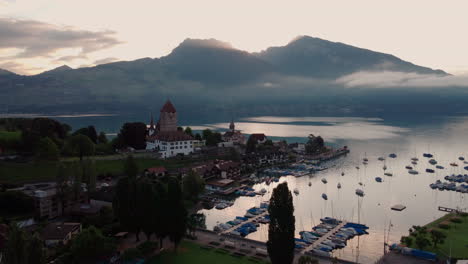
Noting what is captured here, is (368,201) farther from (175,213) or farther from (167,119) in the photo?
(167,119)

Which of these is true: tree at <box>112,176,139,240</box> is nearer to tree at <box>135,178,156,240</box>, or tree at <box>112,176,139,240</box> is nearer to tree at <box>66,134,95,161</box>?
tree at <box>135,178,156,240</box>

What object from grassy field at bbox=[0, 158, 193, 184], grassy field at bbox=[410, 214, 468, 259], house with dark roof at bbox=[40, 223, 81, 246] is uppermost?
grassy field at bbox=[0, 158, 193, 184]

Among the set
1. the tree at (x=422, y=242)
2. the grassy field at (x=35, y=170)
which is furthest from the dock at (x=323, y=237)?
the grassy field at (x=35, y=170)

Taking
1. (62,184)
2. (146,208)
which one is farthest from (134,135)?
(146,208)

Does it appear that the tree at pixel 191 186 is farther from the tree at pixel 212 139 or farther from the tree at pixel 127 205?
the tree at pixel 212 139

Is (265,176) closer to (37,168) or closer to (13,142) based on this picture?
(37,168)

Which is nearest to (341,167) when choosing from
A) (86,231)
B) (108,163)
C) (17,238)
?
(108,163)

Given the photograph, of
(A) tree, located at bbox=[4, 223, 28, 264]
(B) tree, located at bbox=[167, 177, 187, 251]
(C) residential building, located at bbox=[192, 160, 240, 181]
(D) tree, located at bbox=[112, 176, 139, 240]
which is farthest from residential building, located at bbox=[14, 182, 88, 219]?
(C) residential building, located at bbox=[192, 160, 240, 181]

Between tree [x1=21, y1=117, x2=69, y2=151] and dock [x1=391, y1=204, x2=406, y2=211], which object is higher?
tree [x1=21, y1=117, x2=69, y2=151]
